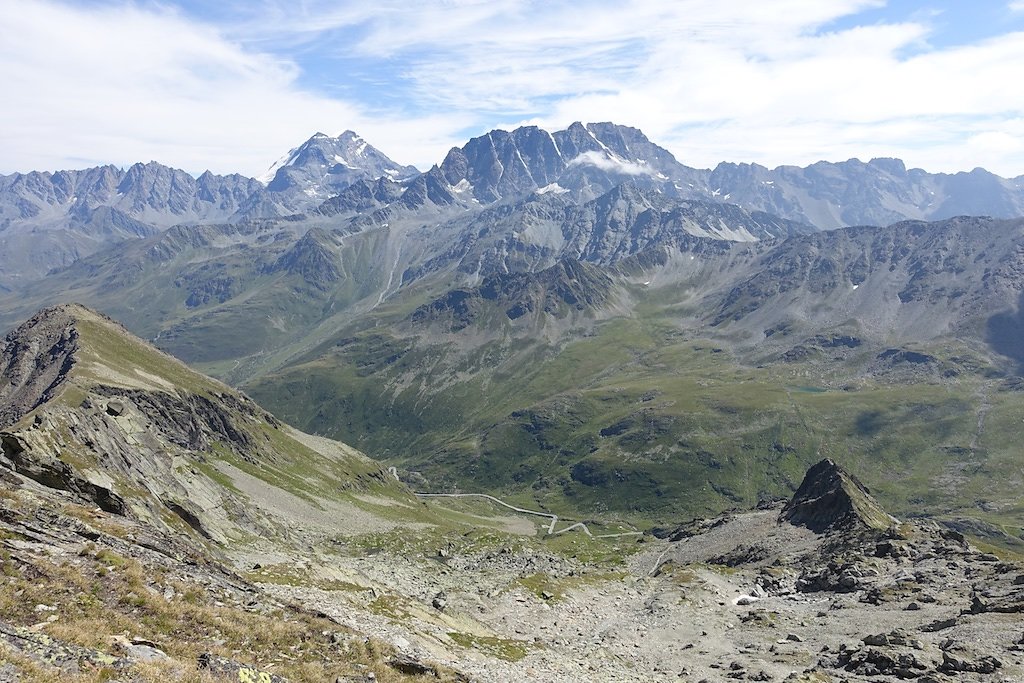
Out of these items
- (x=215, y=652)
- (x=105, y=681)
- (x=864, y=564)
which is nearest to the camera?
(x=105, y=681)

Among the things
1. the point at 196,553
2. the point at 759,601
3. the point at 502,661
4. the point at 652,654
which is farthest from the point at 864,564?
the point at 196,553

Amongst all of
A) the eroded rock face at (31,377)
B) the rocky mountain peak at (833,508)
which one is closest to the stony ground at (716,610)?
the rocky mountain peak at (833,508)

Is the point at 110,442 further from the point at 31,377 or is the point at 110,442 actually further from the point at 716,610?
the point at 716,610

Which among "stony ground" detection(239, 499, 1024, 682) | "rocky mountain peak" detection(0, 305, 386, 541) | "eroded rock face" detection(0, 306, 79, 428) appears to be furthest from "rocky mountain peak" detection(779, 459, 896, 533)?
"eroded rock face" detection(0, 306, 79, 428)

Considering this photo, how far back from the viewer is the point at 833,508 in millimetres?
154500

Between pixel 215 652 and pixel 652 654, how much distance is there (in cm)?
5330

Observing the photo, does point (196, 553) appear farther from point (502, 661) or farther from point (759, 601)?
point (759, 601)

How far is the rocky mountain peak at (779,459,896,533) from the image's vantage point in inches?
5792

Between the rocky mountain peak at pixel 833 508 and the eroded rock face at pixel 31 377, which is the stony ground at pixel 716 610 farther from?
the eroded rock face at pixel 31 377

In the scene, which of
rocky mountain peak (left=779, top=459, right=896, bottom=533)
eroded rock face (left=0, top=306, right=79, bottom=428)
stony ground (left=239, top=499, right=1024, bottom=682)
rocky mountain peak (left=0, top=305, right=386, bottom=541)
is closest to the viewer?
stony ground (left=239, top=499, right=1024, bottom=682)

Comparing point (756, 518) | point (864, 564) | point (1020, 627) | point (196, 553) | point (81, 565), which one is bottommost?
point (756, 518)

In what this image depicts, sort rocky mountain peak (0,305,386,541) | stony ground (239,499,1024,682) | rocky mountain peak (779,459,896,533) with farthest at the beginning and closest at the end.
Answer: rocky mountain peak (779,459,896,533) → rocky mountain peak (0,305,386,541) → stony ground (239,499,1024,682)

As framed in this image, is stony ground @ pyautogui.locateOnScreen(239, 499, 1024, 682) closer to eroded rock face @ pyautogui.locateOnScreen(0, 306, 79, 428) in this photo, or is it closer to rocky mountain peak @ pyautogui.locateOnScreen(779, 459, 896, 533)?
rocky mountain peak @ pyautogui.locateOnScreen(779, 459, 896, 533)

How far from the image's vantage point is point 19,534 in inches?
1410
